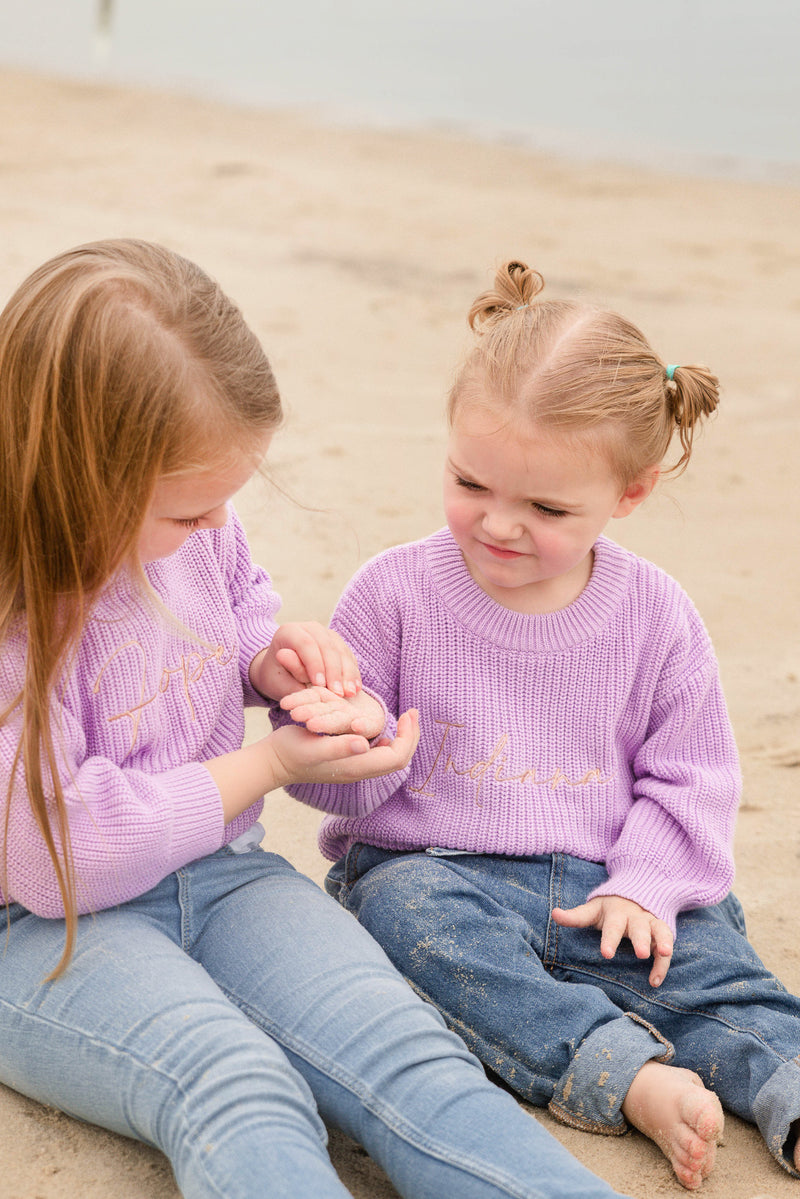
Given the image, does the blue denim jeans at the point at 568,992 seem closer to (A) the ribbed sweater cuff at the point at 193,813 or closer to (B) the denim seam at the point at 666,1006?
(B) the denim seam at the point at 666,1006

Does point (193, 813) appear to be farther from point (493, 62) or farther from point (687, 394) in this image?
point (493, 62)

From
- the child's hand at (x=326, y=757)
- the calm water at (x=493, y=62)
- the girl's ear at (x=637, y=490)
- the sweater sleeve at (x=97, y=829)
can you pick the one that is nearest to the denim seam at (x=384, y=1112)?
the sweater sleeve at (x=97, y=829)

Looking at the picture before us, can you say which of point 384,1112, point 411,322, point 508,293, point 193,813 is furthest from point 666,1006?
point 411,322

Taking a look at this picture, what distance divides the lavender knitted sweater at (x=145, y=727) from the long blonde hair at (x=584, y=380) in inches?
20.0

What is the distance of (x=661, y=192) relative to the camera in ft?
32.9

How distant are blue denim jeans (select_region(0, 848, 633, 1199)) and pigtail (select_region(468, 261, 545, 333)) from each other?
1.01 metres

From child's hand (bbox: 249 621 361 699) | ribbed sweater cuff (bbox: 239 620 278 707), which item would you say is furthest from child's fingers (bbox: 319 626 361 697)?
ribbed sweater cuff (bbox: 239 620 278 707)

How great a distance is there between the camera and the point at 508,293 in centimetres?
229

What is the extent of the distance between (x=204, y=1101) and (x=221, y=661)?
71cm

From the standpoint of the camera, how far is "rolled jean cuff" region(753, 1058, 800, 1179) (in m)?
1.92

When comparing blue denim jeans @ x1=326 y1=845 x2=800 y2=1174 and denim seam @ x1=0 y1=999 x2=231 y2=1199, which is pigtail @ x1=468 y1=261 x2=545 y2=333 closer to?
blue denim jeans @ x1=326 y1=845 x2=800 y2=1174

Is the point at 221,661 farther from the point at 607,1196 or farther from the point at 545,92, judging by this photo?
the point at 545,92

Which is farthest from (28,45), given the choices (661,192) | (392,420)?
(392,420)

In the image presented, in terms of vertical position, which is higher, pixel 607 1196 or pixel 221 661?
pixel 221 661
